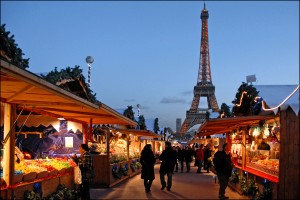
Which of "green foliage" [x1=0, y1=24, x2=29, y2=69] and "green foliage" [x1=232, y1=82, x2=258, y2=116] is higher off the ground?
"green foliage" [x1=0, y1=24, x2=29, y2=69]

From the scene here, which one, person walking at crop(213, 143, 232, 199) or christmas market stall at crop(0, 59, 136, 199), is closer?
christmas market stall at crop(0, 59, 136, 199)

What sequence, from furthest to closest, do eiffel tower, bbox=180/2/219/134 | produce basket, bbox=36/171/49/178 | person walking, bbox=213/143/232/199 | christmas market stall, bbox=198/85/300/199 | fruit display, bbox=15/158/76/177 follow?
eiffel tower, bbox=180/2/219/134, person walking, bbox=213/143/232/199, produce basket, bbox=36/171/49/178, fruit display, bbox=15/158/76/177, christmas market stall, bbox=198/85/300/199

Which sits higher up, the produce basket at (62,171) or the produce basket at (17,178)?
the produce basket at (17,178)

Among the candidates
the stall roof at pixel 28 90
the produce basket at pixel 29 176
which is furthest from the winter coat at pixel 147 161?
the produce basket at pixel 29 176

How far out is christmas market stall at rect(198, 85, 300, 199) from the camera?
27.0 ft

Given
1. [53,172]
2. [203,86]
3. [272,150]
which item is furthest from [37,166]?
[203,86]

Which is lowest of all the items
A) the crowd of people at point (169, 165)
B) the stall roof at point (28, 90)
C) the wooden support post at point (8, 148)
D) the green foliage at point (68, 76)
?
the crowd of people at point (169, 165)

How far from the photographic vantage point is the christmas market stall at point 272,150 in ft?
27.0

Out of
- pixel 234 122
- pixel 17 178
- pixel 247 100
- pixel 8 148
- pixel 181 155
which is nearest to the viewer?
pixel 8 148

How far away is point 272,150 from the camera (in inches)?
508

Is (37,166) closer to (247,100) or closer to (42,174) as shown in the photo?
(42,174)

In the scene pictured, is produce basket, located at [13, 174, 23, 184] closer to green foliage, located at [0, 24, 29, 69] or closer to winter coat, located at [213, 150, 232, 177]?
green foliage, located at [0, 24, 29, 69]

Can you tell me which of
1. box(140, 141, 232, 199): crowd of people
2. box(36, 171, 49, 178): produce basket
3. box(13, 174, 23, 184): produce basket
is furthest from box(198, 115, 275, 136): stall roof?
box(13, 174, 23, 184): produce basket

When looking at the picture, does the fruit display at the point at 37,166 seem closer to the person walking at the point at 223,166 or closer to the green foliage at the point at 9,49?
the green foliage at the point at 9,49
